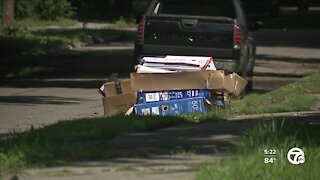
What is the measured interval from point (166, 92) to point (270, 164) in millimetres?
4421

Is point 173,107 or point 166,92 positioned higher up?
point 166,92

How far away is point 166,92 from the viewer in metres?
10.7

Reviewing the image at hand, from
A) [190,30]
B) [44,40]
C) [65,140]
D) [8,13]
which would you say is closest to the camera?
[65,140]

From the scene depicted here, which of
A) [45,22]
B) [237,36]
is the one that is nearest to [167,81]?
[237,36]

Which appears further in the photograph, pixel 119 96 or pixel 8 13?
pixel 8 13

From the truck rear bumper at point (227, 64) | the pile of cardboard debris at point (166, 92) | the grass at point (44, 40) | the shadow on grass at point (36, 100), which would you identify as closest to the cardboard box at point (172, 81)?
the pile of cardboard debris at point (166, 92)

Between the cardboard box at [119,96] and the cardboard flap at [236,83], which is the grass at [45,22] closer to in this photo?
the cardboard flap at [236,83]

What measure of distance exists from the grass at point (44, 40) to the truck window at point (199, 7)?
9193mm

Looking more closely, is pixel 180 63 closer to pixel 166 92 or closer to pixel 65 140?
pixel 166 92

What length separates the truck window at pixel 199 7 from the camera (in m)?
14.4

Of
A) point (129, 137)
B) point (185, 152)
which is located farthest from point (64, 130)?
point (185, 152)

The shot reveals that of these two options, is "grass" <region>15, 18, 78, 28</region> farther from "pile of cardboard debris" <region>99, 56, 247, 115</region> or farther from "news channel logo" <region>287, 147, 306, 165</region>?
"news channel logo" <region>287, 147, 306, 165</region>

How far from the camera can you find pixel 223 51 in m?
13.0

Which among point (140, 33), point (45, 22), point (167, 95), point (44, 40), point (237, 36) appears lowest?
point (167, 95)
